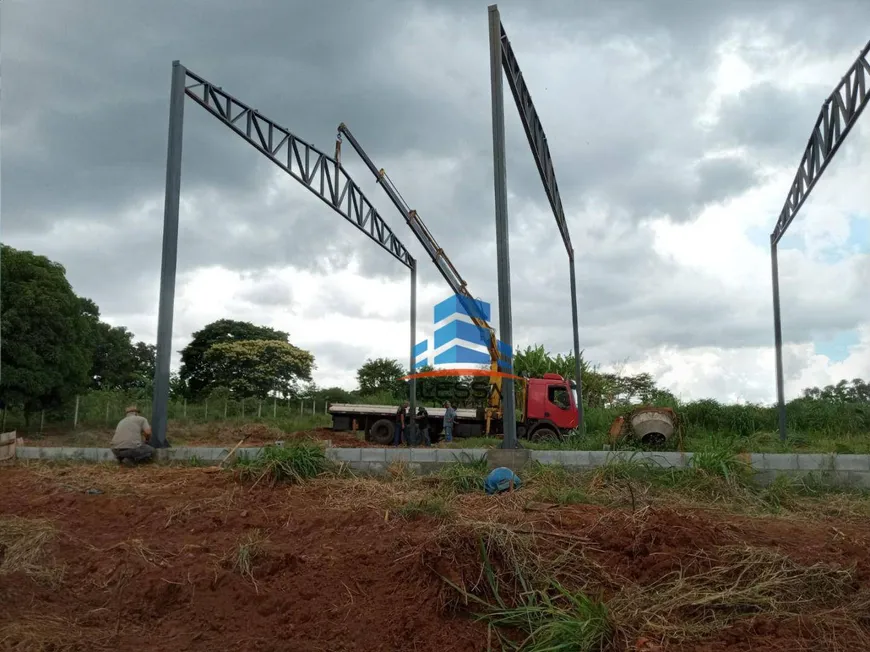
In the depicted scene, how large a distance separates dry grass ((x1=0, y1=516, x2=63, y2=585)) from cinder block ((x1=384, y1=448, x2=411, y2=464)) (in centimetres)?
407

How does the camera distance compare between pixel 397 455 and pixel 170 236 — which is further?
pixel 170 236

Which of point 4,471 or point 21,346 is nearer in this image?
point 4,471

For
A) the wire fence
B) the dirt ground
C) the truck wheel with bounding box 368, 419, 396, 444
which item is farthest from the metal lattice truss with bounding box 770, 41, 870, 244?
the wire fence

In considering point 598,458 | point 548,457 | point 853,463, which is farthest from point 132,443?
point 853,463

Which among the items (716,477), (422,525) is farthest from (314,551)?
(716,477)

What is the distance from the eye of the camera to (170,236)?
11875mm

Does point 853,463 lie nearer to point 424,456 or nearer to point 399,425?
point 424,456

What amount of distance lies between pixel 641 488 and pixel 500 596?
3.76 meters

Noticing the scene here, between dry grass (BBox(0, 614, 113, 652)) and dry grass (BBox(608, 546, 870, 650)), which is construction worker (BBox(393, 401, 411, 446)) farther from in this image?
dry grass (BBox(0, 614, 113, 652))

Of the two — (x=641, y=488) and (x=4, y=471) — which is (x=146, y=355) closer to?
(x=4, y=471)

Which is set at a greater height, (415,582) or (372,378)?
(372,378)

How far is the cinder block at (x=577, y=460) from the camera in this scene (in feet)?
30.0

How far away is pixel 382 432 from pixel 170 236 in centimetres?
990

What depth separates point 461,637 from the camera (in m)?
4.62
